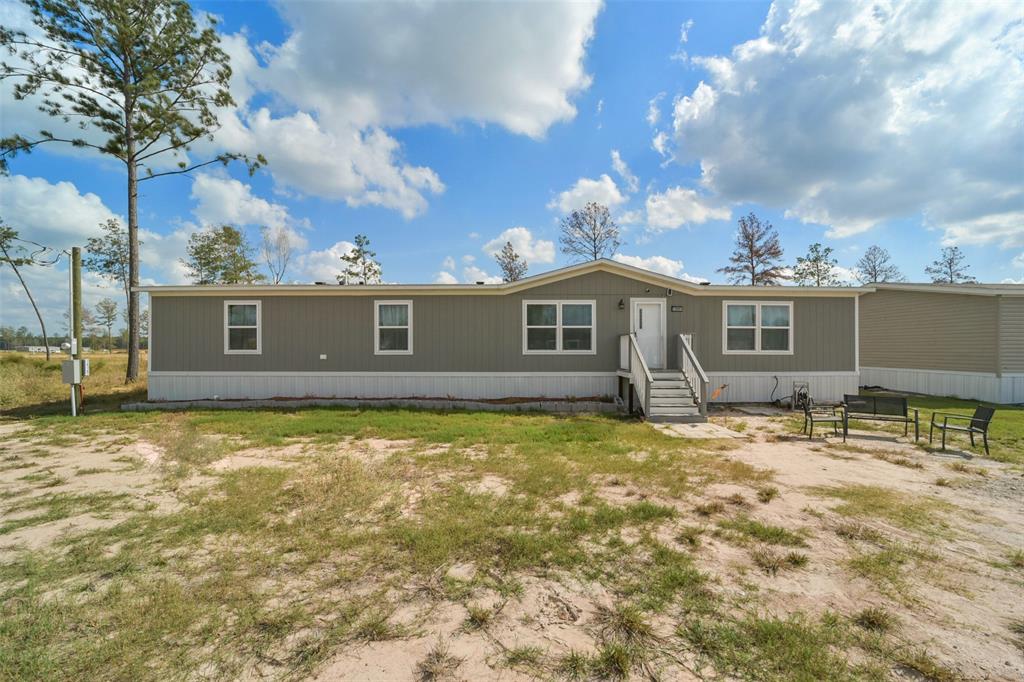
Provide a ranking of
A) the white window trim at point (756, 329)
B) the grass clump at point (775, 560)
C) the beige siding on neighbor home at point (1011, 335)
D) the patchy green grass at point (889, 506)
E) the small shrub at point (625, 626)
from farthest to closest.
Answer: the beige siding on neighbor home at point (1011, 335)
the white window trim at point (756, 329)
the patchy green grass at point (889, 506)
the grass clump at point (775, 560)
the small shrub at point (625, 626)

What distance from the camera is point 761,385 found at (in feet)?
36.3

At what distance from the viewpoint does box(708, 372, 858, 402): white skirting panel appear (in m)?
11.0

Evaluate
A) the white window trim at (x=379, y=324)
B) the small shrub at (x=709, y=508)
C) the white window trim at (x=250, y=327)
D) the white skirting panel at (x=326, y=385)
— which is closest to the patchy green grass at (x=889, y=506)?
the small shrub at (x=709, y=508)

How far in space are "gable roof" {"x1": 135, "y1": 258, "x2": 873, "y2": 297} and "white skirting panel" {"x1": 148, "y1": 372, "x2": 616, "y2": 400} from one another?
89.0 inches

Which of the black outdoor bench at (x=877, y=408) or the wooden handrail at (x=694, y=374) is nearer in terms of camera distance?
the black outdoor bench at (x=877, y=408)

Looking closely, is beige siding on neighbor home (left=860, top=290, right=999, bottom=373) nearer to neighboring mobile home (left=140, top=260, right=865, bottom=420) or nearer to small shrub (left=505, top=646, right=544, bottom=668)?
neighboring mobile home (left=140, top=260, right=865, bottom=420)

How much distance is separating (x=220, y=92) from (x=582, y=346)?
16.4m

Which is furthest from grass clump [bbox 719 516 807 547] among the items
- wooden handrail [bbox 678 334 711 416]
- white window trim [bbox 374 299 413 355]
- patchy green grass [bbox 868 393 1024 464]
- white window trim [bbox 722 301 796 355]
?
white window trim [bbox 374 299 413 355]

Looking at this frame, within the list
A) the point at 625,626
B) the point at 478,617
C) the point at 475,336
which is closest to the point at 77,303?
the point at 475,336

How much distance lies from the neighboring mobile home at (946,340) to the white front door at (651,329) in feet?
30.9

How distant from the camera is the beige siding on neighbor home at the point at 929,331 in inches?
475

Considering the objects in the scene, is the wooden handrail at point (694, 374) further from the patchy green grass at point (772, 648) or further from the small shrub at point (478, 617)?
the small shrub at point (478, 617)

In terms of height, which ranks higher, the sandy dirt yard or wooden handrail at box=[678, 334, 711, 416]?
wooden handrail at box=[678, 334, 711, 416]

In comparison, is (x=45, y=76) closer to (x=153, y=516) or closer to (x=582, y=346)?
(x=153, y=516)
